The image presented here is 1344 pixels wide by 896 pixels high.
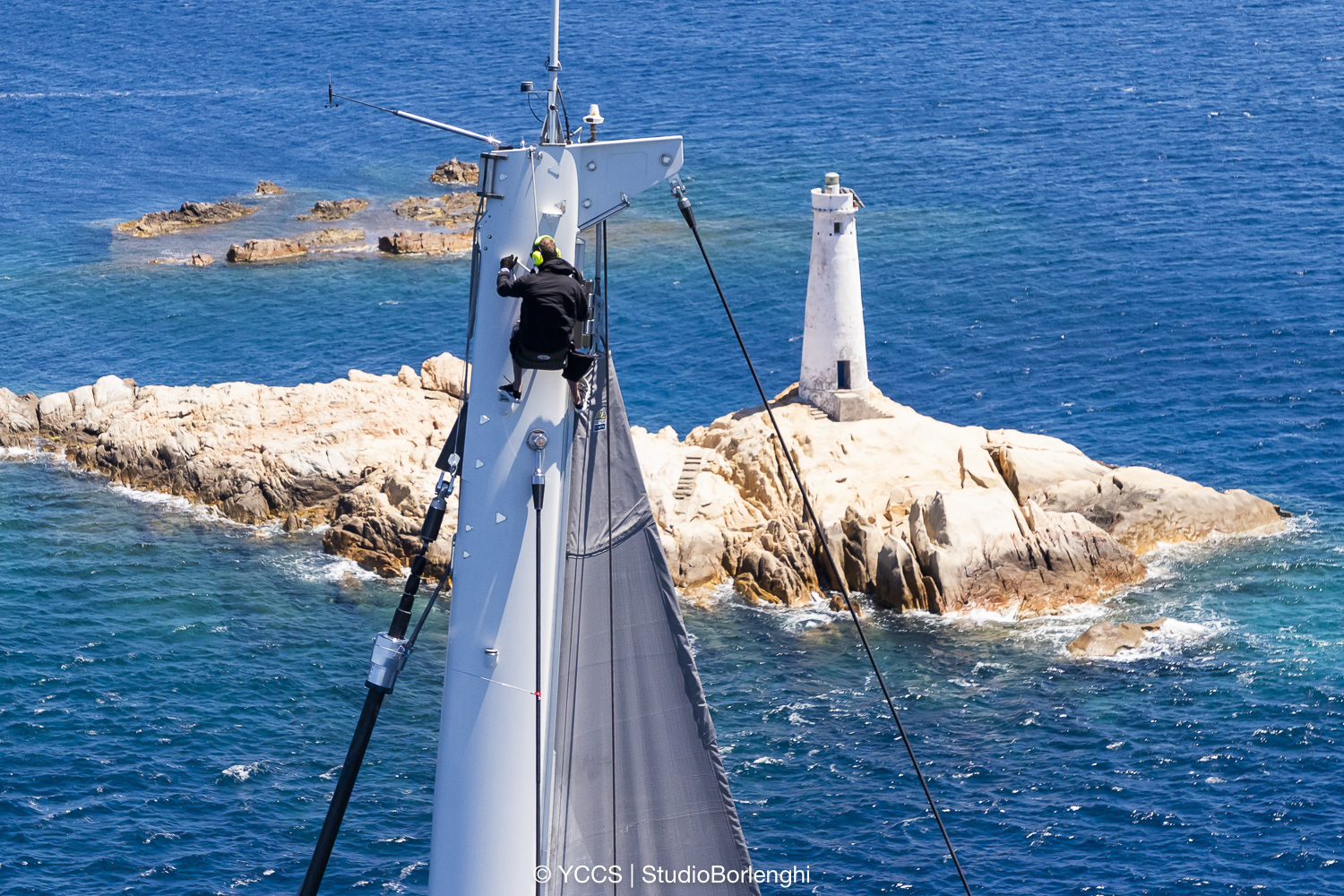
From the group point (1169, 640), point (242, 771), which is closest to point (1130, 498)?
point (1169, 640)

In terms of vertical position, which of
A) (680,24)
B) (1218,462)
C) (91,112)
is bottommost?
(1218,462)

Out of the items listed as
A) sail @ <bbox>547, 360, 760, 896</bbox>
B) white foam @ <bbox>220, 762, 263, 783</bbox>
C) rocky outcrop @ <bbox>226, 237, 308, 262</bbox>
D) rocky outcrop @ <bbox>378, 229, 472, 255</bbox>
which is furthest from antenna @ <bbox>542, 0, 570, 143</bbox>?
rocky outcrop @ <bbox>226, 237, 308, 262</bbox>

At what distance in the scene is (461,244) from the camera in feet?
283

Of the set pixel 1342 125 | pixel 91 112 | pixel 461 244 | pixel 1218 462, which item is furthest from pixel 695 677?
pixel 91 112

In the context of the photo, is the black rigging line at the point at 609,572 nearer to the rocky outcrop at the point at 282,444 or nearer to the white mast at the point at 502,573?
the white mast at the point at 502,573

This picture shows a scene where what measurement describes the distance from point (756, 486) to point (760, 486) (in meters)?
0.15

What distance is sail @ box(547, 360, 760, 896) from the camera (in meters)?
14.1

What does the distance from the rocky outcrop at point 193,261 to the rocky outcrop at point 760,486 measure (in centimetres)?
2359

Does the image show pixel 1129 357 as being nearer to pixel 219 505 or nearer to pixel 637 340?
pixel 637 340

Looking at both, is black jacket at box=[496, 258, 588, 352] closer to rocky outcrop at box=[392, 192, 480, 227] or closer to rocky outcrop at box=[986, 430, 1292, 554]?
rocky outcrop at box=[986, 430, 1292, 554]

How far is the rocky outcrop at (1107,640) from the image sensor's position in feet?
147

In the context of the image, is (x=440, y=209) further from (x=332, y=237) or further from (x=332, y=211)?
(x=332, y=237)

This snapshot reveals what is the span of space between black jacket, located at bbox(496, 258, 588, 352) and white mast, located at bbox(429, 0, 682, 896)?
14.2 inches

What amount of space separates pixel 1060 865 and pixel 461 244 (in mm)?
60065
